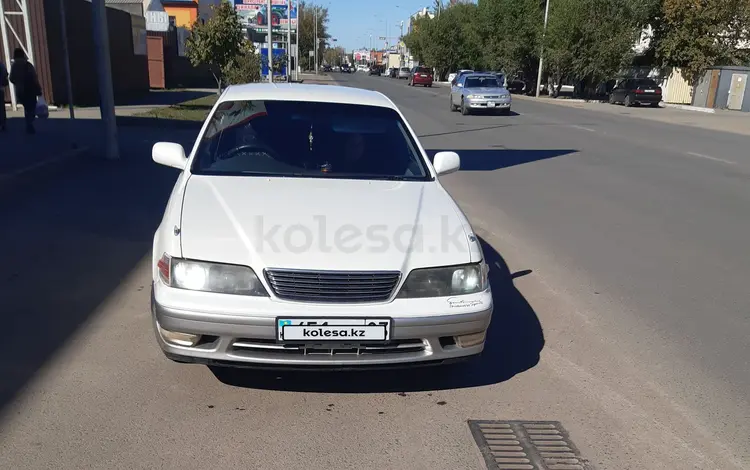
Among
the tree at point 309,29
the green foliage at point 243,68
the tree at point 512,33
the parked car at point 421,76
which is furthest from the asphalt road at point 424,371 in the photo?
the tree at point 309,29

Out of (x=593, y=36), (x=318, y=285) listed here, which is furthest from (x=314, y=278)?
(x=593, y=36)

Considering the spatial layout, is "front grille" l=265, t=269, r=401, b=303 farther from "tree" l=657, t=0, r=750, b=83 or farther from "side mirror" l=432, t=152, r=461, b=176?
"tree" l=657, t=0, r=750, b=83

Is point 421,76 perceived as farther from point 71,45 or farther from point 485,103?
point 71,45

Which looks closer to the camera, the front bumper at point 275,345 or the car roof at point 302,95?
the front bumper at point 275,345

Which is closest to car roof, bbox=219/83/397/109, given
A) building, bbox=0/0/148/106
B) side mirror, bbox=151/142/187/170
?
side mirror, bbox=151/142/187/170

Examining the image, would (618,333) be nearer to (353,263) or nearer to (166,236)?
(353,263)

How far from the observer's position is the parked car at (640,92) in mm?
37031

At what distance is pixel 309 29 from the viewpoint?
9531 cm

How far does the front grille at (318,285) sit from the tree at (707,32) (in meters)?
40.2

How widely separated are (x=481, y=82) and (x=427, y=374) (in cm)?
2491

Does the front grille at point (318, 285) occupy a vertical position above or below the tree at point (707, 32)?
below

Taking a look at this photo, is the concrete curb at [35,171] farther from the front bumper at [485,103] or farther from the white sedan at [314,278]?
the front bumper at [485,103]
